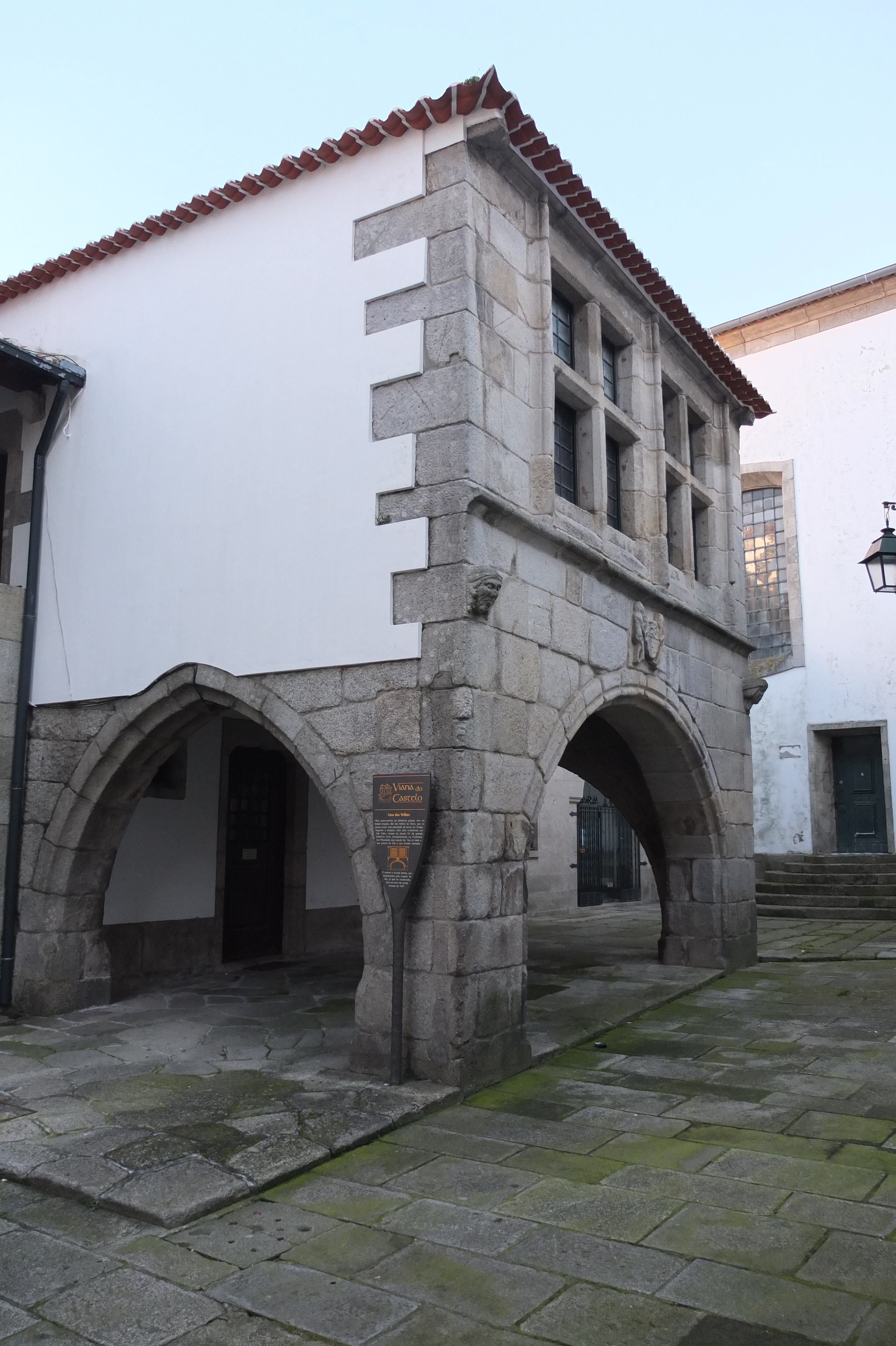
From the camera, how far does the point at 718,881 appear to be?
8.34m

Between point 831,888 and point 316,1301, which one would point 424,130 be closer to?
point 316,1301

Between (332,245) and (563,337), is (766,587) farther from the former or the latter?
(332,245)

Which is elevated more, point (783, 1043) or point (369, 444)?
point (369, 444)

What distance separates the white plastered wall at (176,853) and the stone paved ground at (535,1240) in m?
3.81

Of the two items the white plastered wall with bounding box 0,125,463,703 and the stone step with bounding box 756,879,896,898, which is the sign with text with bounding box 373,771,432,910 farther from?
the stone step with bounding box 756,879,896,898

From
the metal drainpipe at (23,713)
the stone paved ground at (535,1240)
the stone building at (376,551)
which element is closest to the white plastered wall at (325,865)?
the stone building at (376,551)

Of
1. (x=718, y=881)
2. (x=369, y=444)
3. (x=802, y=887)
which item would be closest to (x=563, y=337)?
(x=369, y=444)

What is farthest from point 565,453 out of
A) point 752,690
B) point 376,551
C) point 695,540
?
point 752,690

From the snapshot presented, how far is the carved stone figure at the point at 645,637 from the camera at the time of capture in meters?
6.90

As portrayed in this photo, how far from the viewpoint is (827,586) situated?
14594mm

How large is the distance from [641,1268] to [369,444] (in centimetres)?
399

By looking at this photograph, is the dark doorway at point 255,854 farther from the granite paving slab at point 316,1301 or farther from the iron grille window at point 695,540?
the granite paving slab at point 316,1301

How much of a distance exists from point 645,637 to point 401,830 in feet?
9.12

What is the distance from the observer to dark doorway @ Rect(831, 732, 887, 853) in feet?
46.6
